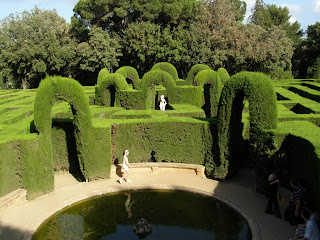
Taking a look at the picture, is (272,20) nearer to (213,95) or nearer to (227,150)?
(213,95)

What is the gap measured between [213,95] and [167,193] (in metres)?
10.6

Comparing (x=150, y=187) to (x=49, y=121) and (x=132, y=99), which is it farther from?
(x=132, y=99)

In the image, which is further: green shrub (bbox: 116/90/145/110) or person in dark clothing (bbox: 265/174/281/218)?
green shrub (bbox: 116/90/145/110)

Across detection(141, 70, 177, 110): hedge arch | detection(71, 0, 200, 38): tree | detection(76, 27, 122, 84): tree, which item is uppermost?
detection(71, 0, 200, 38): tree

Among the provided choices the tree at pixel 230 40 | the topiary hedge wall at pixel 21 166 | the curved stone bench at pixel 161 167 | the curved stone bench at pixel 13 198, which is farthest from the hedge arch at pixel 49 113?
the tree at pixel 230 40

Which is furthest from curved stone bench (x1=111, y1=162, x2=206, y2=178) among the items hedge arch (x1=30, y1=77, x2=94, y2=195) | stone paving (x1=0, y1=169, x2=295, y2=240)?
hedge arch (x1=30, y1=77, x2=94, y2=195)

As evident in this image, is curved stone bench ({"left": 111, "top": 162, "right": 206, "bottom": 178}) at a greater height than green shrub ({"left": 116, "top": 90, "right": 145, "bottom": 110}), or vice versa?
green shrub ({"left": 116, "top": 90, "right": 145, "bottom": 110})

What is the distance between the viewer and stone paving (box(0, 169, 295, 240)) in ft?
28.5

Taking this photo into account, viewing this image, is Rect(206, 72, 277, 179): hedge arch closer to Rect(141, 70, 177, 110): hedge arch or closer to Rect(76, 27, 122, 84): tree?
A: Rect(141, 70, 177, 110): hedge arch

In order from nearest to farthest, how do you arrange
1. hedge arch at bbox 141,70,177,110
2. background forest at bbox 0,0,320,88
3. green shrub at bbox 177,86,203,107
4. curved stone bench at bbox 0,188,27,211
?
1. curved stone bench at bbox 0,188,27,211
2. hedge arch at bbox 141,70,177,110
3. green shrub at bbox 177,86,203,107
4. background forest at bbox 0,0,320,88

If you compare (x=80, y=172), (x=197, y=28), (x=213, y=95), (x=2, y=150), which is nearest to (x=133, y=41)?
(x=197, y=28)

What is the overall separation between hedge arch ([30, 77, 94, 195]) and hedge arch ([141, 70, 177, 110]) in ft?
25.2

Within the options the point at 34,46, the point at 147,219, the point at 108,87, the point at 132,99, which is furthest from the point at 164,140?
the point at 34,46

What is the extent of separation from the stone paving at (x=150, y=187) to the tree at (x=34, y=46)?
30514 mm
